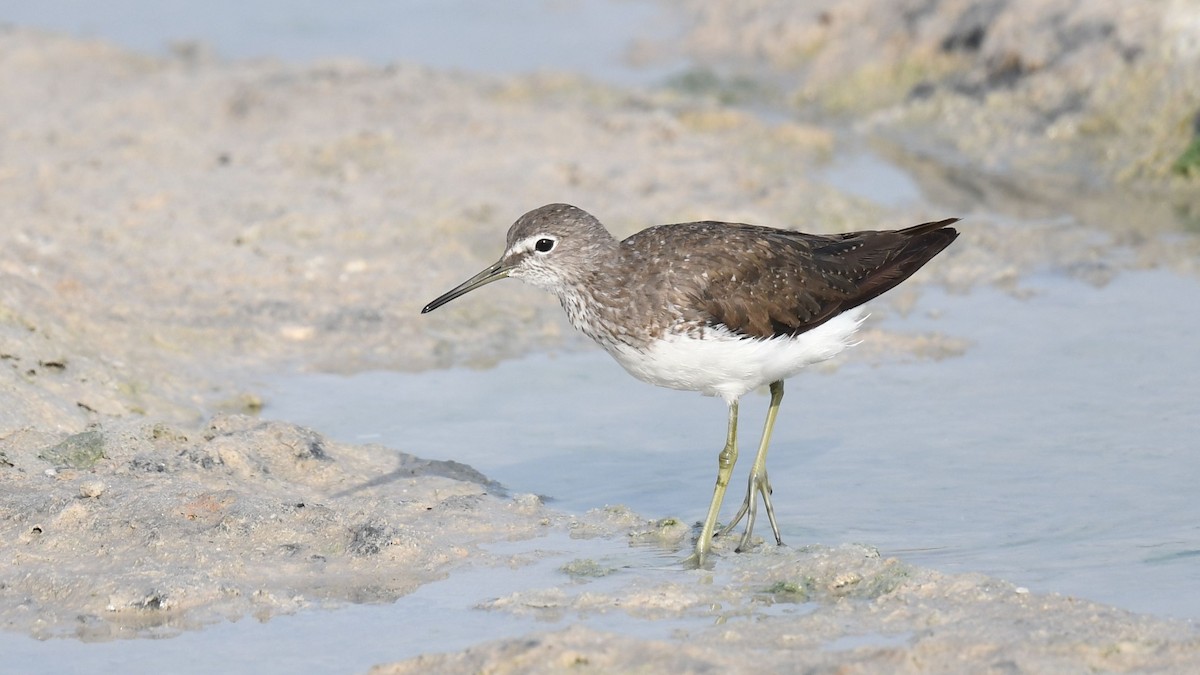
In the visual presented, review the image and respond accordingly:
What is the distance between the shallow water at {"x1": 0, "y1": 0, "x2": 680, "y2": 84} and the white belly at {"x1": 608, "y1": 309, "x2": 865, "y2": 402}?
28.9 feet

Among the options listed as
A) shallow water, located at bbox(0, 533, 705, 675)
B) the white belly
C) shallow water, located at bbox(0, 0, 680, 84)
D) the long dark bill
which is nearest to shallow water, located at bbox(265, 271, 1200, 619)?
the white belly

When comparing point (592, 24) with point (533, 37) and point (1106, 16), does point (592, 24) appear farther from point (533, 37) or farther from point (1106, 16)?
point (1106, 16)

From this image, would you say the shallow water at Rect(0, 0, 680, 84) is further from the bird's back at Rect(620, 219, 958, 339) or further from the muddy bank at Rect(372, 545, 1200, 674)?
the muddy bank at Rect(372, 545, 1200, 674)

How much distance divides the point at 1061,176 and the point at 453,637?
812 cm

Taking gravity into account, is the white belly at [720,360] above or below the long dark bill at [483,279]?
below

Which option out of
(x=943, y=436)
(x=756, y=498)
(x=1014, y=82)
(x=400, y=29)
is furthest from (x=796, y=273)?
(x=400, y=29)

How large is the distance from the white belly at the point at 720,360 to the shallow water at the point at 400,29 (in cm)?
882

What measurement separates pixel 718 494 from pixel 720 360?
550 mm

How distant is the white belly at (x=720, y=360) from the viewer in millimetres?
6227

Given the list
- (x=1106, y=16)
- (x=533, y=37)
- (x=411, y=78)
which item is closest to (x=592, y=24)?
(x=533, y=37)

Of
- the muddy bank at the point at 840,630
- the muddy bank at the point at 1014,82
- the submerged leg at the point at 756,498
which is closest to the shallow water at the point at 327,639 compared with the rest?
the muddy bank at the point at 840,630

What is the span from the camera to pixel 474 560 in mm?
5887

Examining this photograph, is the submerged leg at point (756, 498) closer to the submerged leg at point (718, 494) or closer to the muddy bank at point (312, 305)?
the submerged leg at point (718, 494)

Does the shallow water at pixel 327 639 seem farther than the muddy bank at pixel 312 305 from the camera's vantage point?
No
